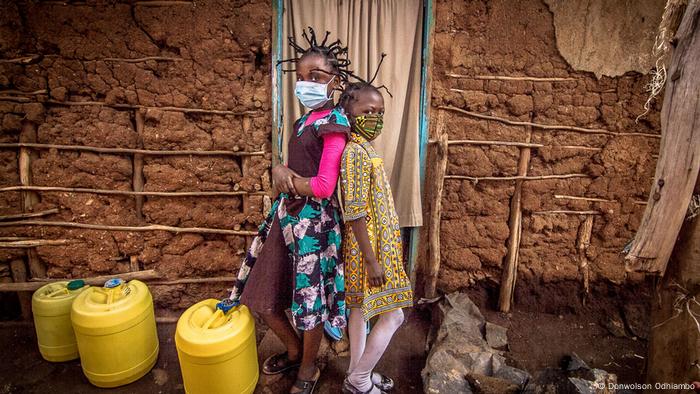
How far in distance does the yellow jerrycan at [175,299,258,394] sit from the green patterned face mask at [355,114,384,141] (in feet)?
4.26

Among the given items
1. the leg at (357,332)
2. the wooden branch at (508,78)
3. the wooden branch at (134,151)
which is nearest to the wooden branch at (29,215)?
the wooden branch at (134,151)

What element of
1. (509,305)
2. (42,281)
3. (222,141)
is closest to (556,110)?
(509,305)

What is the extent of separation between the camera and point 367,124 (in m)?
1.92

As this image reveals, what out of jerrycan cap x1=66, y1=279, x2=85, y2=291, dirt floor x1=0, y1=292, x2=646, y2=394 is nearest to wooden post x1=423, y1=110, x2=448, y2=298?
dirt floor x1=0, y1=292, x2=646, y2=394

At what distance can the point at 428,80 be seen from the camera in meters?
2.97

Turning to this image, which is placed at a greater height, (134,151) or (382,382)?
(134,151)

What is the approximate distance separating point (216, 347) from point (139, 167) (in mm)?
1710

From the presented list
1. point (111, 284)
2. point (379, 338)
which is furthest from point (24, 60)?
point (379, 338)

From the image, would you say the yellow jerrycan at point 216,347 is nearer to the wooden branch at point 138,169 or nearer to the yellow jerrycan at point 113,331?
the yellow jerrycan at point 113,331

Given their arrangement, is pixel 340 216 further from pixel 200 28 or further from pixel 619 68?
pixel 619 68

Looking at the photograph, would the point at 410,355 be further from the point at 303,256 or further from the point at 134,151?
the point at 134,151

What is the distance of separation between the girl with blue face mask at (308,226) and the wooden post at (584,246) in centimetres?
243

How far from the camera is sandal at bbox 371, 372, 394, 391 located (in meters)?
2.49

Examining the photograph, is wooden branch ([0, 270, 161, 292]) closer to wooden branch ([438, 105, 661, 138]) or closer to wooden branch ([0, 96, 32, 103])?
wooden branch ([0, 96, 32, 103])
